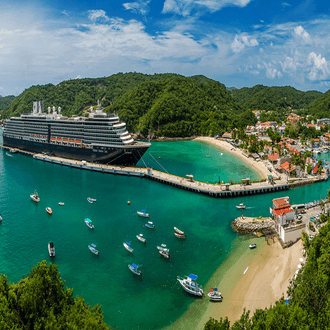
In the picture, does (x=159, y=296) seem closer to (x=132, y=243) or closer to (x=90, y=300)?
(x=90, y=300)

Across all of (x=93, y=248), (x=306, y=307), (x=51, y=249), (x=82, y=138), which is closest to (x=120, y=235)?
(x=93, y=248)

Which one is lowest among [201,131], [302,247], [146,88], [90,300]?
[90,300]

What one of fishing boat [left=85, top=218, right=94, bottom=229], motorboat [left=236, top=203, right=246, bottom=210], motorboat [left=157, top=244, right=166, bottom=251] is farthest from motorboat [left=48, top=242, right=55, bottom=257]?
motorboat [left=236, top=203, right=246, bottom=210]

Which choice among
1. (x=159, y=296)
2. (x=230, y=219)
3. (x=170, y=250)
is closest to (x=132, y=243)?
(x=170, y=250)

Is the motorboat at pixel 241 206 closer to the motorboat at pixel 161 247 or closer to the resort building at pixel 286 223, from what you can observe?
the resort building at pixel 286 223

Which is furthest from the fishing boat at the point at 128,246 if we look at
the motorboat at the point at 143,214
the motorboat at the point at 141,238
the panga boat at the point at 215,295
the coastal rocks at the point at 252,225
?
the coastal rocks at the point at 252,225

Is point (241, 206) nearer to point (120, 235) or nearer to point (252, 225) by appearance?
point (252, 225)

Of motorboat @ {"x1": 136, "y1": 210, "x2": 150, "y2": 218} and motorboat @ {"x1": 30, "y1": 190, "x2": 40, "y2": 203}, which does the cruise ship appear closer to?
motorboat @ {"x1": 30, "y1": 190, "x2": 40, "y2": 203}
